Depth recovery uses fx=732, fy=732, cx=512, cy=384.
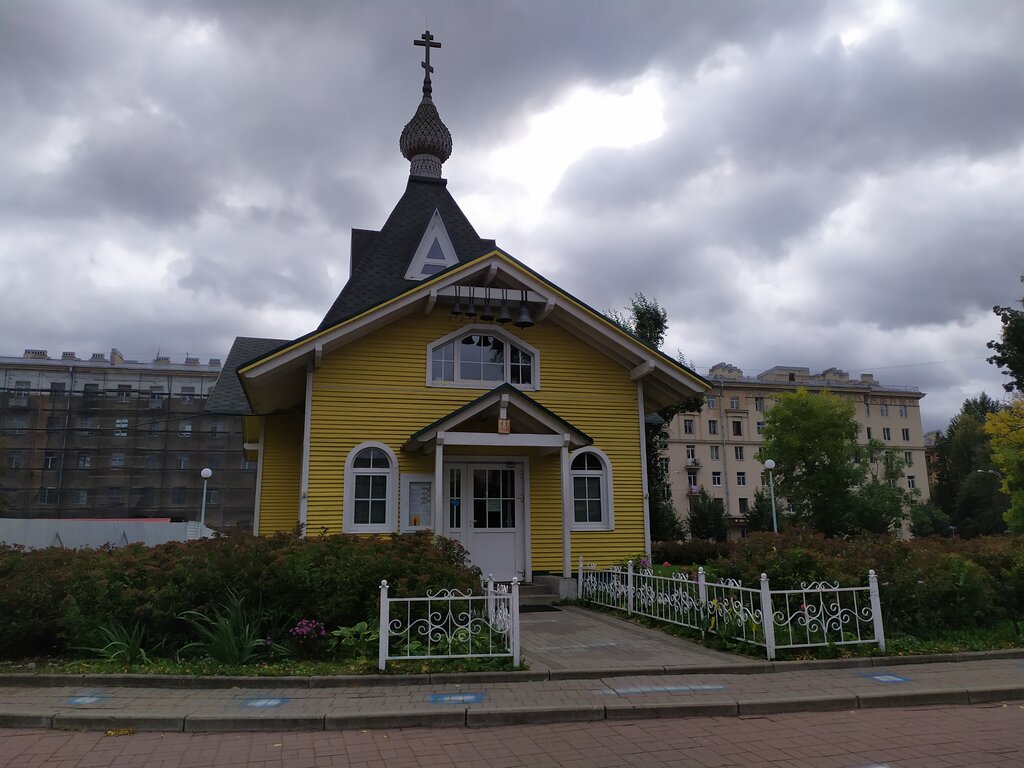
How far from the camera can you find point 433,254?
707 inches

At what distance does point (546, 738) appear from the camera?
19.3ft

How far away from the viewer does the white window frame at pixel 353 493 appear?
13859 mm

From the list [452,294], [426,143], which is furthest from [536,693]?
[426,143]

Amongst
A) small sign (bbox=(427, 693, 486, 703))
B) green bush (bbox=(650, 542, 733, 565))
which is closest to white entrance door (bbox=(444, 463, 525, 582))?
small sign (bbox=(427, 693, 486, 703))

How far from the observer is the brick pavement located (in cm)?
525

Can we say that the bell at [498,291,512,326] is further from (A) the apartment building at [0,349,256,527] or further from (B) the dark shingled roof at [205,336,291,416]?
(A) the apartment building at [0,349,256,527]

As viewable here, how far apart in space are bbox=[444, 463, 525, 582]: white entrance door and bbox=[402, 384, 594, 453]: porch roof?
1.09 m

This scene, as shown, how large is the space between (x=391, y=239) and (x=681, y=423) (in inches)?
2280

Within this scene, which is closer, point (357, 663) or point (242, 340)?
point (357, 663)

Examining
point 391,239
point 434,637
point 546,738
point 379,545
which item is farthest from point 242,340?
point 546,738

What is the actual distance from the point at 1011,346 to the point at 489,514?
1292 inches

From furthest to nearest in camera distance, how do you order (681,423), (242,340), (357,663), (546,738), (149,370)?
(681,423) < (149,370) < (242,340) < (357,663) < (546,738)

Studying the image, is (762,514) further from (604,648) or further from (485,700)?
(485,700)

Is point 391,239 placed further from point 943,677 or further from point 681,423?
point 681,423
